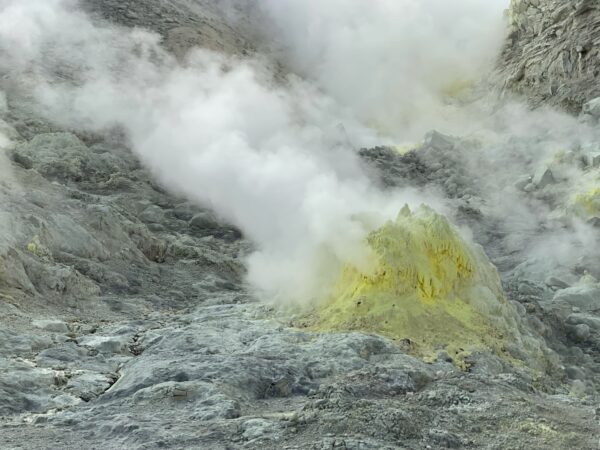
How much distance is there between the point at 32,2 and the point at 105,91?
393 centimetres

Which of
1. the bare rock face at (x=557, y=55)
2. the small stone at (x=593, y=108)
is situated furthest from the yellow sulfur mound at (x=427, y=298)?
the bare rock face at (x=557, y=55)

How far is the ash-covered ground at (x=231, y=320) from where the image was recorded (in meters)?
5.19

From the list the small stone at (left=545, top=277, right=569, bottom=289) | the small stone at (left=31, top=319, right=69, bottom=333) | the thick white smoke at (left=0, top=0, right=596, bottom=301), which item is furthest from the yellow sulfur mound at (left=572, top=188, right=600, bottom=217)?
the small stone at (left=31, top=319, right=69, bottom=333)

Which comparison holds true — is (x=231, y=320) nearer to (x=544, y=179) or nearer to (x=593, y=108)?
(x=544, y=179)

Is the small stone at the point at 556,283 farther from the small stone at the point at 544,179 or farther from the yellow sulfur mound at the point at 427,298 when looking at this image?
the small stone at the point at 544,179

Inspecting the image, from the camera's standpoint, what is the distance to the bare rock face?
59.9 feet

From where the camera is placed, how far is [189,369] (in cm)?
616

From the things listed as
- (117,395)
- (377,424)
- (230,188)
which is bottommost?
(377,424)

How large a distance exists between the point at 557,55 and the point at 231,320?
46.5ft

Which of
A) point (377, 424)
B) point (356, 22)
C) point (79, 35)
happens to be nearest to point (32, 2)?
point (79, 35)

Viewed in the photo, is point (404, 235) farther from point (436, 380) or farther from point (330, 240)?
point (436, 380)

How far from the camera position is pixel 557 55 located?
19.1m

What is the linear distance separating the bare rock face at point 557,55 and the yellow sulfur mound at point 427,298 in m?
11.0

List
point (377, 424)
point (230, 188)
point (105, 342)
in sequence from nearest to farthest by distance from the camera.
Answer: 1. point (377, 424)
2. point (105, 342)
3. point (230, 188)
